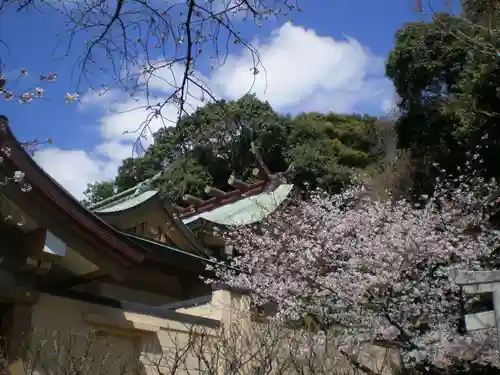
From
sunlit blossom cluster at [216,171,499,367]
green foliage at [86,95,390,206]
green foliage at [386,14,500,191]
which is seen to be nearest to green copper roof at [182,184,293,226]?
sunlit blossom cluster at [216,171,499,367]

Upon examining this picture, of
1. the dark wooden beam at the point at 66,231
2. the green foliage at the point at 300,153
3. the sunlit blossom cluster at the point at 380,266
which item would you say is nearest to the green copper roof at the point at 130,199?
the sunlit blossom cluster at the point at 380,266

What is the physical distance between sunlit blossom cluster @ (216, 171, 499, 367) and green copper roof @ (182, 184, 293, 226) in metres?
0.36

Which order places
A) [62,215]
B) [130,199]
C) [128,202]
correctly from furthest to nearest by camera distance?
1. [130,199]
2. [128,202]
3. [62,215]

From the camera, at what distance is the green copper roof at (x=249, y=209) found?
560 inches

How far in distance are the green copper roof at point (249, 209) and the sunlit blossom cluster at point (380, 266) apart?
36 centimetres

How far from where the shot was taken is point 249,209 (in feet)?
49.8

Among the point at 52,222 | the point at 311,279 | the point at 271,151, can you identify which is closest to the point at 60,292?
the point at 52,222

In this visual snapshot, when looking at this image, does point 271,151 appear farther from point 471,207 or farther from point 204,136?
point 204,136

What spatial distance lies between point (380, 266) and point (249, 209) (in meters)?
4.27

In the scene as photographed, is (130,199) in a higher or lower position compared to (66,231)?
higher

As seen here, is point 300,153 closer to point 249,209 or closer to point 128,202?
point 249,209

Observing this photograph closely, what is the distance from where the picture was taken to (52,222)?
6.16 metres

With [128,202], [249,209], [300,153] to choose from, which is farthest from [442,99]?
[128,202]

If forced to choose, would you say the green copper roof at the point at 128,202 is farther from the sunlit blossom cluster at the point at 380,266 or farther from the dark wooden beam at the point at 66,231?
the dark wooden beam at the point at 66,231
